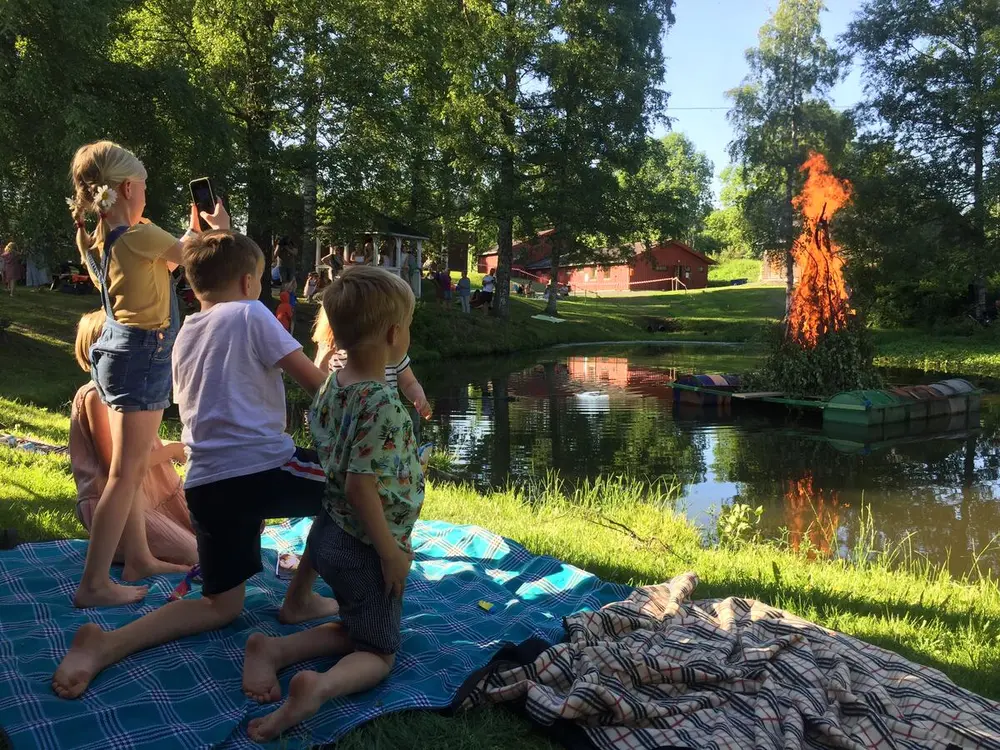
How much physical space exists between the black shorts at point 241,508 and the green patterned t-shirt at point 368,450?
19 cm

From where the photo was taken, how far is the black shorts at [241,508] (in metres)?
3.12

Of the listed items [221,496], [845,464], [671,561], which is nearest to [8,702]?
[221,496]

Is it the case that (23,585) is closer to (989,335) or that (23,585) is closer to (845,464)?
(845,464)

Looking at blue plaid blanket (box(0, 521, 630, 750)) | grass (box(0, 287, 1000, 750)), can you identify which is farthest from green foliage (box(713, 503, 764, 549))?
blue plaid blanket (box(0, 521, 630, 750))

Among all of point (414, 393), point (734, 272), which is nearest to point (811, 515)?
point (414, 393)

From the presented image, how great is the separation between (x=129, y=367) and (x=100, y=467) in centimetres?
81

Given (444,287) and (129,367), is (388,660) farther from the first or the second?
(444,287)

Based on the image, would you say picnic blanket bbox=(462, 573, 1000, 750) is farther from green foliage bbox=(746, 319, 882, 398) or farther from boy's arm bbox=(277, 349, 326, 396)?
green foliage bbox=(746, 319, 882, 398)

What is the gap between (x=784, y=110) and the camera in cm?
3409

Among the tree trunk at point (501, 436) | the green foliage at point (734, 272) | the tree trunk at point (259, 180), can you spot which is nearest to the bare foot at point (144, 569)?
the tree trunk at point (501, 436)

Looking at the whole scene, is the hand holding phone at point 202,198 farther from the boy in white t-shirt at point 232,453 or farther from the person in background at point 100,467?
the boy in white t-shirt at point 232,453

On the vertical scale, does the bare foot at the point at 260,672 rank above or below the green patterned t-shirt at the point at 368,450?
below

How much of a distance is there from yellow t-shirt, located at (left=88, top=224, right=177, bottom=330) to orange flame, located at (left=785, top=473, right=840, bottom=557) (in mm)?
5402

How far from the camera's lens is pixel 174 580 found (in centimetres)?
388
